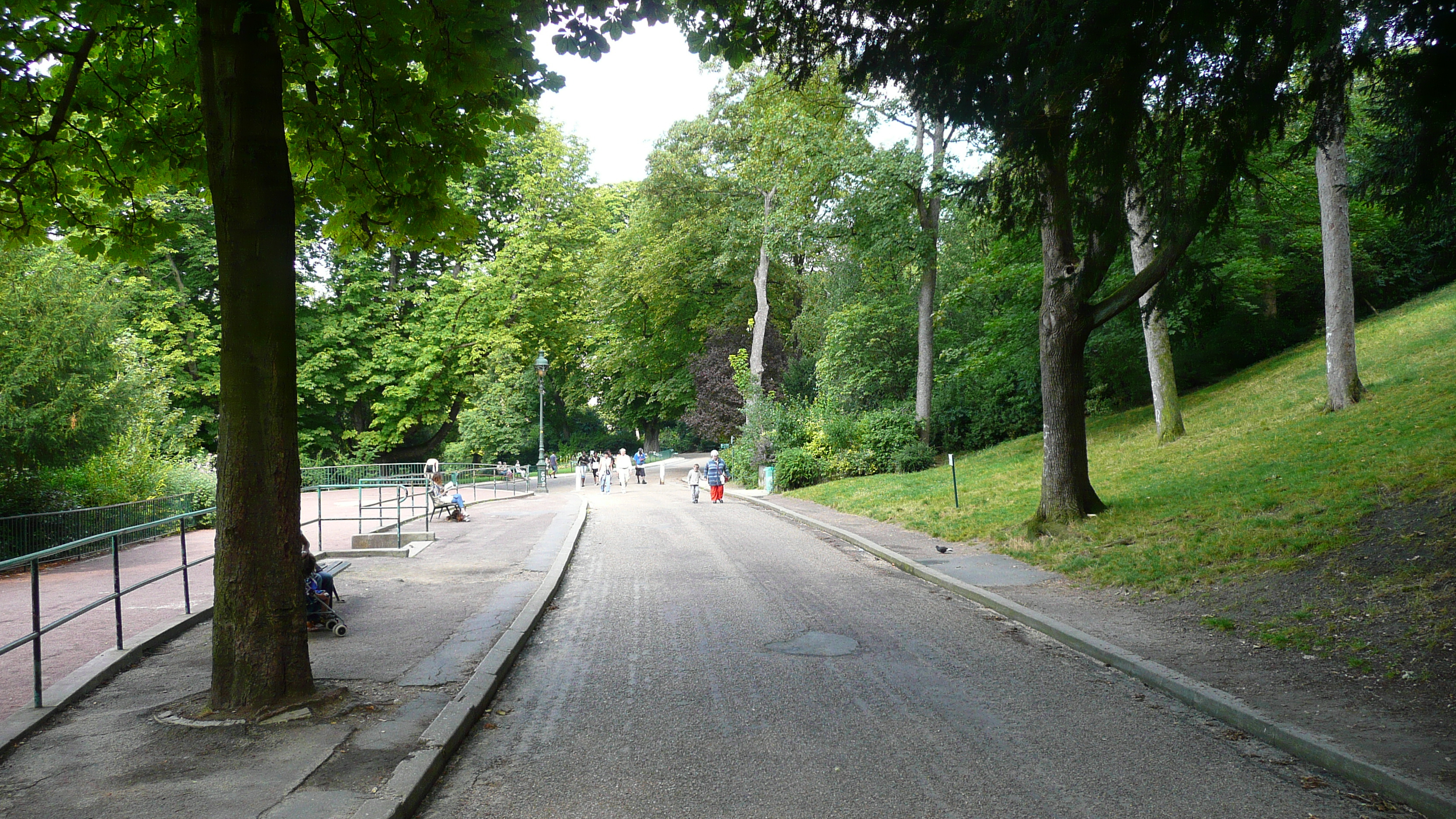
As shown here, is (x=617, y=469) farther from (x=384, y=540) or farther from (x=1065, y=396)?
(x=1065, y=396)

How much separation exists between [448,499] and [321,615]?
1307 centimetres

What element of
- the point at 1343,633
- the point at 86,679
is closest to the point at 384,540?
the point at 86,679

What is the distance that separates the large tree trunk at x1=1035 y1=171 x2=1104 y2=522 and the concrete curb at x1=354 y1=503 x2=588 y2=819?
26.2 feet

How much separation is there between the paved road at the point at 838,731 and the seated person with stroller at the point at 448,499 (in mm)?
11717

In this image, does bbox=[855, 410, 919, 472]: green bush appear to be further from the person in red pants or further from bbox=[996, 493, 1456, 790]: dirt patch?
bbox=[996, 493, 1456, 790]: dirt patch

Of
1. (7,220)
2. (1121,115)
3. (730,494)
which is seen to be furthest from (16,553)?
(730,494)

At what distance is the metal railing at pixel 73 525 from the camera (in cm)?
1373

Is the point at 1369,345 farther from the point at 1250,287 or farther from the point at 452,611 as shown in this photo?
the point at 452,611

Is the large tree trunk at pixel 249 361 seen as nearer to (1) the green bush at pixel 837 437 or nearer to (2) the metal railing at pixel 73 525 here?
(2) the metal railing at pixel 73 525

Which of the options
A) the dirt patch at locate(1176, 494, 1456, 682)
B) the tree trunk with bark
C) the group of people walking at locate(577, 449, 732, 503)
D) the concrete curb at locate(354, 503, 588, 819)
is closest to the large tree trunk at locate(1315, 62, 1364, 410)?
the tree trunk with bark

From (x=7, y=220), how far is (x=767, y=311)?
1199 inches

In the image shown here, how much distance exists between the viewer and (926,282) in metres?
28.6

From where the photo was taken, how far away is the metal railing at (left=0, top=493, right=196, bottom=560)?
540 inches

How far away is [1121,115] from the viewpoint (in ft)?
23.2
